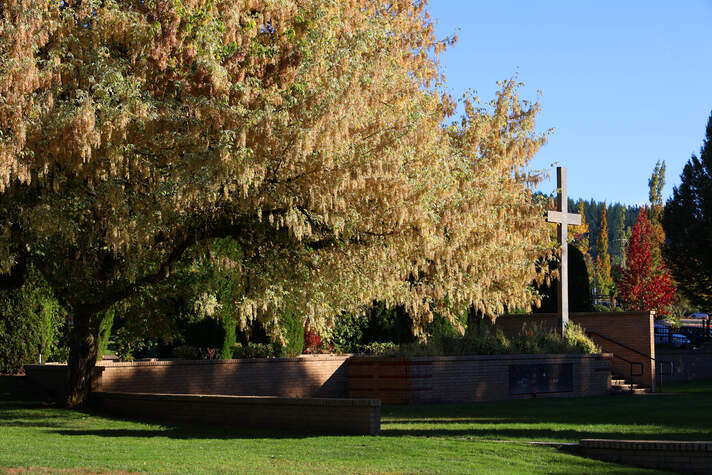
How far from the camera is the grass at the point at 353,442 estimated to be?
10289 mm

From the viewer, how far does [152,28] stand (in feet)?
45.8

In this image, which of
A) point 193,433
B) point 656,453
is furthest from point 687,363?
point 193,433

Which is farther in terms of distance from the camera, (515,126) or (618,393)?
(618,393)

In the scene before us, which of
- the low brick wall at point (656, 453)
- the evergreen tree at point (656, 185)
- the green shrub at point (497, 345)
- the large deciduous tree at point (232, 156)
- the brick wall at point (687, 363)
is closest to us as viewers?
the low brick wall at point (656, 453)

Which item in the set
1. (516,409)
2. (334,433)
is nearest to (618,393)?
(516,409)

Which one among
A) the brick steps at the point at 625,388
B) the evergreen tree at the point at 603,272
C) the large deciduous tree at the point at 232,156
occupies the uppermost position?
the evergreen tree at the point at 603,272

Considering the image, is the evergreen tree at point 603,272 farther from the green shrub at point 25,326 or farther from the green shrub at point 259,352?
the green shrub at point 25,326

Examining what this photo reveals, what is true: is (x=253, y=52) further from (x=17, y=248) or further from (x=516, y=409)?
(x=516, y=409)

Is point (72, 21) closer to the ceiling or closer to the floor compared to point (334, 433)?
closer to the ceiling

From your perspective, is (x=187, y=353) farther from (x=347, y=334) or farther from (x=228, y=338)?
(x=347, y=334)

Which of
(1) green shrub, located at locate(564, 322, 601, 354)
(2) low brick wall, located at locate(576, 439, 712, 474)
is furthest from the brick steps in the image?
(2) low brick wall, located at locate(576, 439, 712, 474)

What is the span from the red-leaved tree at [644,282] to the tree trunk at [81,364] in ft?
138

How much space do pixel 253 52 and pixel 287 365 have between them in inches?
378

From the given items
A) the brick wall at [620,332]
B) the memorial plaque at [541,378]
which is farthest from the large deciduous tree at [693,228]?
the memorial plaque at [541,378]
